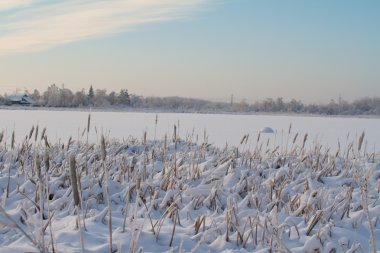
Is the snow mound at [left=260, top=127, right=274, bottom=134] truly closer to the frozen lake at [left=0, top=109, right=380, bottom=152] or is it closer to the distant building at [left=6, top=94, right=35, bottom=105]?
the frozen lake at [left=0, top=109, right=380, bottom=152]

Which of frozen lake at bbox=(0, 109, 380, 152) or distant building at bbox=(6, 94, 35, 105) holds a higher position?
distant building at bbox=(6, 94, 35, 105)

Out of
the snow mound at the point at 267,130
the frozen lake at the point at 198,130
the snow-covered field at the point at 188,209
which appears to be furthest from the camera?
the snow mound at the point at 267,130

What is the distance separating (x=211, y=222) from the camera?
2.79 meters

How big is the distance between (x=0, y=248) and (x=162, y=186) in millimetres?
1934

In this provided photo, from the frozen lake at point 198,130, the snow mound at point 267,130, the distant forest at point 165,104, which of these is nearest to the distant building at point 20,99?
the distant forest at point 165,104

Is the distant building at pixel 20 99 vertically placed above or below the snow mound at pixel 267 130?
above

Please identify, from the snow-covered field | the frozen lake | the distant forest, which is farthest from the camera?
the distant forest

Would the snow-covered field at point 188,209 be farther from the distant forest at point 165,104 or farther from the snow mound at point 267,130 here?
the distant forest at point 165,104

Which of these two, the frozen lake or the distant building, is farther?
the distant building

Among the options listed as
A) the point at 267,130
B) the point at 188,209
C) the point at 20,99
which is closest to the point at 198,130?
the point at 267,130

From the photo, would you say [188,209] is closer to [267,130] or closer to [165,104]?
[267,130]

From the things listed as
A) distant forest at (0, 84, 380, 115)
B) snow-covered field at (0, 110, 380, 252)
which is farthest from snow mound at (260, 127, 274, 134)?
distant forest at (0, 84, 380, 115)

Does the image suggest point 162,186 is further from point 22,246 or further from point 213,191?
point 22,246

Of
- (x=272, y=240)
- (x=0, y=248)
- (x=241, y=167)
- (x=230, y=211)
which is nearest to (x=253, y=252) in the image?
(x=272, y=240)
